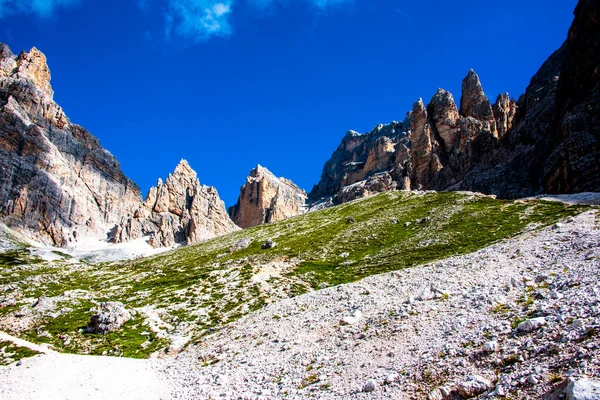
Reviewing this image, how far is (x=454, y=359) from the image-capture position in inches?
579

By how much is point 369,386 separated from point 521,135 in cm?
13761

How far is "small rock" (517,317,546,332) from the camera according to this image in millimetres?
14672

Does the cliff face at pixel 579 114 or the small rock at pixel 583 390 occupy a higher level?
the cliff face at pixel 579 114

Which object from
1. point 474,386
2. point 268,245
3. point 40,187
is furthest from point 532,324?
point 40,187

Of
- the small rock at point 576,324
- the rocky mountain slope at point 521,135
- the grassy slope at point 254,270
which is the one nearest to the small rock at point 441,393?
the small rock at point 576,324

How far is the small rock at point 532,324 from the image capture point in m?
14.7

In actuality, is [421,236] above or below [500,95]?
below

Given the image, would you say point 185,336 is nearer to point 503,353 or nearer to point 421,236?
point 503,353

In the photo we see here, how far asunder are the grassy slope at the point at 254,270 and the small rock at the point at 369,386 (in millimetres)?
18930

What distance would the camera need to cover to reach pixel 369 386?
14.6 meters

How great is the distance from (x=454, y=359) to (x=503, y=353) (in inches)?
67.2

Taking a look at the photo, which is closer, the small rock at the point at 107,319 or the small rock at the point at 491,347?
the small rock at the point at 491,347

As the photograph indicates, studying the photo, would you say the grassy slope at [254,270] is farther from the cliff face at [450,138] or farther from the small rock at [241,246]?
the cliff face at [450,138]

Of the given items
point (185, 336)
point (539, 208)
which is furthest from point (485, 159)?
point (185, 336)
